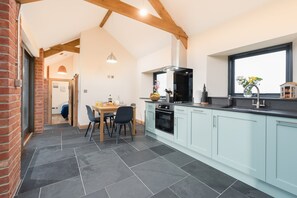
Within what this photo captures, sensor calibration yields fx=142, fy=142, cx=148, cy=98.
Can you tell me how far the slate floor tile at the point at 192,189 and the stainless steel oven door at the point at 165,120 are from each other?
116 cm

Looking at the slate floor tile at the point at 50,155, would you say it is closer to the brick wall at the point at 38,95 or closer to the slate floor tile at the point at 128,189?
the slate floor tile at the point at 128,189

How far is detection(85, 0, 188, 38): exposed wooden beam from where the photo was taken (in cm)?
237

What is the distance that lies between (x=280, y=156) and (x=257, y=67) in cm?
162

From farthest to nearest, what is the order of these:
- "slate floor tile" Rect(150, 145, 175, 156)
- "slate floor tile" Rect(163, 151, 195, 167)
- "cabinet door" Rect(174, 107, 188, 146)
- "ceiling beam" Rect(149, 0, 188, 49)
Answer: "ceiling beam" Rect(149, 0, 188, 49), "slate floor tile" Rect(150, 145, 175, 156), "cabinet door" Rect(174, 107, 188, 146), "slate floor tile" Rect(163, 151, 195, 167)

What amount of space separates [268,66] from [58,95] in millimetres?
8361

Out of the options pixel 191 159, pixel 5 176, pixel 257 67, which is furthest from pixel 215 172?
pixel 5 176

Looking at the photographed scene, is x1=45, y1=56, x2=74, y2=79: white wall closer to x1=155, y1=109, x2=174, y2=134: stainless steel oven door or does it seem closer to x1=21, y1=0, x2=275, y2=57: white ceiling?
x1=21, y1=0, x2=275, y2=57: white ceiling

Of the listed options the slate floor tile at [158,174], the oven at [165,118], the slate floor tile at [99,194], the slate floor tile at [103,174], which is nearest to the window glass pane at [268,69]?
the oven at [165,118]

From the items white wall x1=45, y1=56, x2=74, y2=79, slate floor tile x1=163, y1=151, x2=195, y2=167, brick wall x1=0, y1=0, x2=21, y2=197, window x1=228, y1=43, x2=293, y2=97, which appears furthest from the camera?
white wall x1=45, y1=56, x2=74, y2=79

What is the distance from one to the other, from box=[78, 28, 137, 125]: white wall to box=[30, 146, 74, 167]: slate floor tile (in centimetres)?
172

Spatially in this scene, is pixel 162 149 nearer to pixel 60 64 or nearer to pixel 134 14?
pixel 134 14

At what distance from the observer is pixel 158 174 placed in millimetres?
1897

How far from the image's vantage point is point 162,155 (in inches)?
97.8

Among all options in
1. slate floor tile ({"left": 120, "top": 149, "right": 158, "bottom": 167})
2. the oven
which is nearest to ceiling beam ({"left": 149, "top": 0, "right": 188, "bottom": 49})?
the oven
